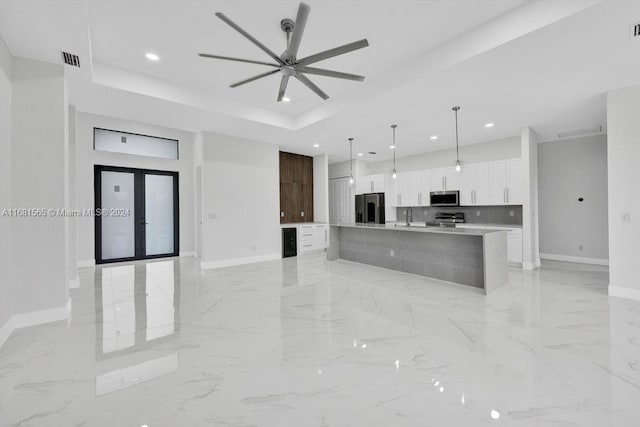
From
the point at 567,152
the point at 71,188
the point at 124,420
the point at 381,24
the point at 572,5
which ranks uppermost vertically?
the point at 381,24

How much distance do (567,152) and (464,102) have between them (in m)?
3.92

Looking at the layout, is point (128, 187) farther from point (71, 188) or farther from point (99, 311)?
point (99, 311)

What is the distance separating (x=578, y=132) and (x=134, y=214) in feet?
33.0

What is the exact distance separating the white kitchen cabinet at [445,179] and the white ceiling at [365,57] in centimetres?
177

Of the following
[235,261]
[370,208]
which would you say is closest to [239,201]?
[235,261]

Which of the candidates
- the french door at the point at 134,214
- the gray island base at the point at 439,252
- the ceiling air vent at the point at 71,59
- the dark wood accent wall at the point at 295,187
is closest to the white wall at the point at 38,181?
the ceiling air vent at the point at 71,59

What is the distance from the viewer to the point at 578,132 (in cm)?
569

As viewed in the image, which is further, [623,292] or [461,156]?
[461,156]

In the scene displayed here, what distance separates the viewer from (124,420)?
1.58 m

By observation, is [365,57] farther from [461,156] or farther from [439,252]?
[461,156]

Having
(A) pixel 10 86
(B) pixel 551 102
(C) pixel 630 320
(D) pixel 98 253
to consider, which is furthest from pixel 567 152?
(D) pixel 98 253

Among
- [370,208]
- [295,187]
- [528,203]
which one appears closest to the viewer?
[528,203]

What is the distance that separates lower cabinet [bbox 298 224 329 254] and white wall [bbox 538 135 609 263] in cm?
534

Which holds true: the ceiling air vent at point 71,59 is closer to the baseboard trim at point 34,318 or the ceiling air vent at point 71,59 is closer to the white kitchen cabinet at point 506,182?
the baseboard trim at point 34,318
